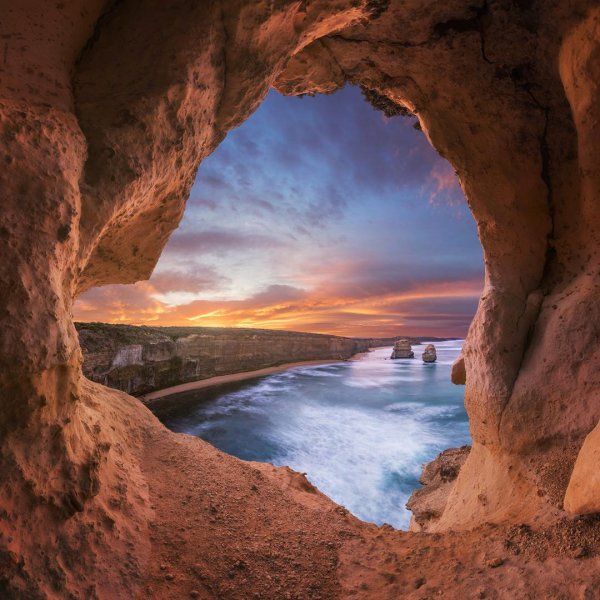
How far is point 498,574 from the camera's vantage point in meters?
1.81

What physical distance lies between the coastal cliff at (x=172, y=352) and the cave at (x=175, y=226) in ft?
42.3

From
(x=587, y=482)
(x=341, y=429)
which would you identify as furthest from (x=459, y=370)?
(x=341, y=429)

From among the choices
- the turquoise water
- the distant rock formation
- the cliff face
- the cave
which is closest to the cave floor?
the cave

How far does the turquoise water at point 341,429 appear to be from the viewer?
940 cm

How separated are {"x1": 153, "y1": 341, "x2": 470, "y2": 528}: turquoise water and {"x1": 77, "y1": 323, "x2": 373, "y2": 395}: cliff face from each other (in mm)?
2067

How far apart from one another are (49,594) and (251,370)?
29.1 metres

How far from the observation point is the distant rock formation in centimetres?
481

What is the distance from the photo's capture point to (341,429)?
15695 millimetres

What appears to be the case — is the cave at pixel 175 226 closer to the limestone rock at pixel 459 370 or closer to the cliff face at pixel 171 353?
the limestone rock at pixel 459 370

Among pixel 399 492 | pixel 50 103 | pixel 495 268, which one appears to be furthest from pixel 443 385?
pixel 50 103

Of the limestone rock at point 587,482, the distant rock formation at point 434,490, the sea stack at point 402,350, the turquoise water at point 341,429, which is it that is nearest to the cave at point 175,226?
the limestone rock at point 587,482

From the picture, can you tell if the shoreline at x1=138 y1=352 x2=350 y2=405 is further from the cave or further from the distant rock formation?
the cave

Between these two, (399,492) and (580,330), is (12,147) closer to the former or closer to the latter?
(580,330)

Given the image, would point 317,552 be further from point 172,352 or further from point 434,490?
point 172,352
